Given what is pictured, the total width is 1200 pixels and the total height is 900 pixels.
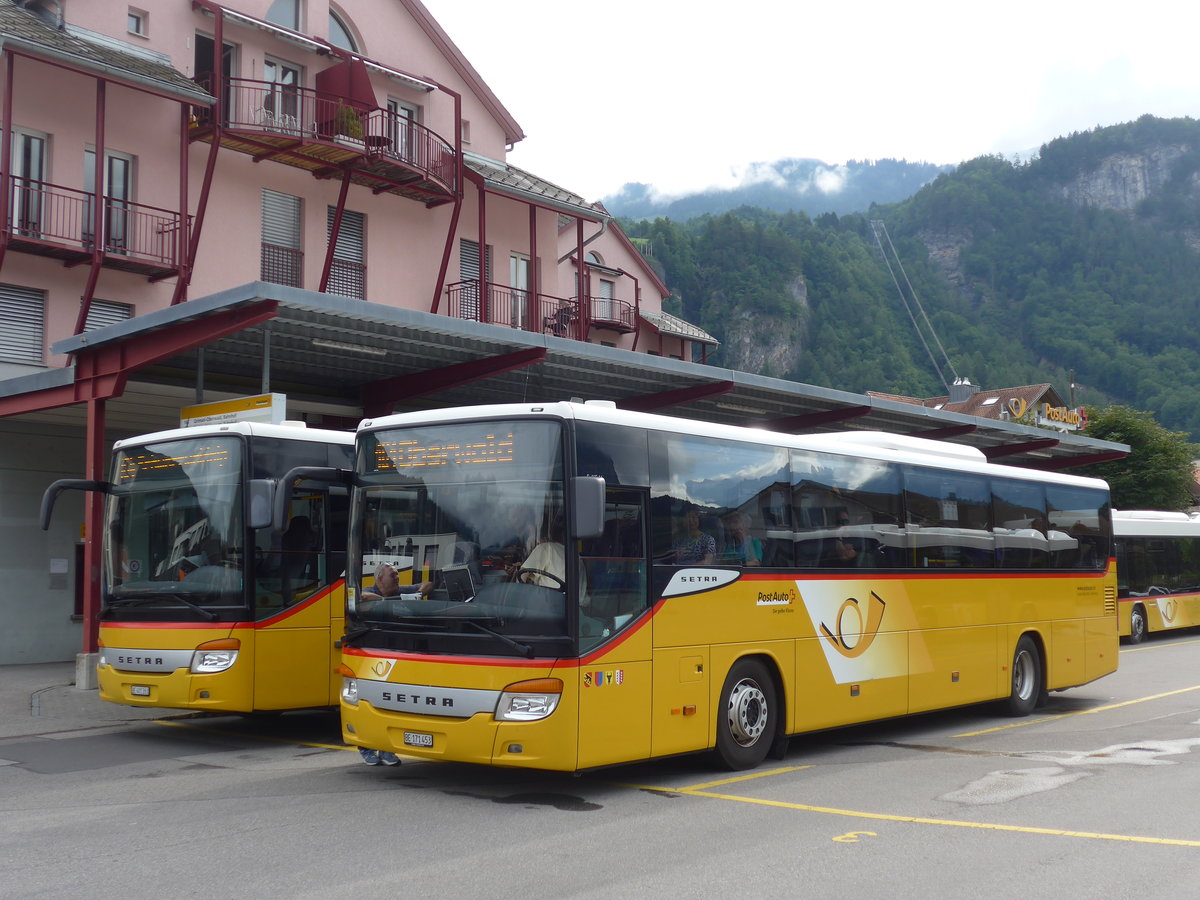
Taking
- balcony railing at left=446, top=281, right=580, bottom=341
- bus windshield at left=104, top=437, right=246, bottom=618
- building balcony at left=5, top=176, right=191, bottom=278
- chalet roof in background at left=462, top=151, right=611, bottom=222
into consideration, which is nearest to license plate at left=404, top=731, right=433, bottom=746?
bus windshield at left=104, top=437, right=246, bottom=618

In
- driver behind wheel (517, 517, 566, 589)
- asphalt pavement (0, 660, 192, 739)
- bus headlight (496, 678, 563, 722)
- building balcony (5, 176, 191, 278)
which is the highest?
building balcony (5, 176, 191, 278)

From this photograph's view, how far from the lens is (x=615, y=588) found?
339 inches

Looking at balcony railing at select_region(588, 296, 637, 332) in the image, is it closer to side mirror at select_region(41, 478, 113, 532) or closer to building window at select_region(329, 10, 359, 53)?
building window at select_region(329, 10, 359, 53)

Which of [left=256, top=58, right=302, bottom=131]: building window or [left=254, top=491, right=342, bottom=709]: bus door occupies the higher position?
[left=256, top=58, right=302, bottom=131]: building window

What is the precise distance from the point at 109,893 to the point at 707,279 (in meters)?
124

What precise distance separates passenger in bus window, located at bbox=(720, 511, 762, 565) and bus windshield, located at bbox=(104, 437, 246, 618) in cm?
483

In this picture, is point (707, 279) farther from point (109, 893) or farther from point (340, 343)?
point (109, 893)

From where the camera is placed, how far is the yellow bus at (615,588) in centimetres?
823

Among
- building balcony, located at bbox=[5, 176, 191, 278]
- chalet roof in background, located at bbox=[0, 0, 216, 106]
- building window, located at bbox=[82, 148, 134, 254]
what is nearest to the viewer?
chalet roof in background, located at bbox=[0, 0, 216, 106]

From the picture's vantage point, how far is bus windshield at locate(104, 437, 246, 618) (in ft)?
38.0

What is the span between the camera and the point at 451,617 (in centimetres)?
841

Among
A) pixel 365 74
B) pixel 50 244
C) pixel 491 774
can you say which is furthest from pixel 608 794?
pixel 365 74

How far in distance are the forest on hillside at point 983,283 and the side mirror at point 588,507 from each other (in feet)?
358

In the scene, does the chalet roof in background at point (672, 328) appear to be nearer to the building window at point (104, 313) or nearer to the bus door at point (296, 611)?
the building window at point (104, 313)
